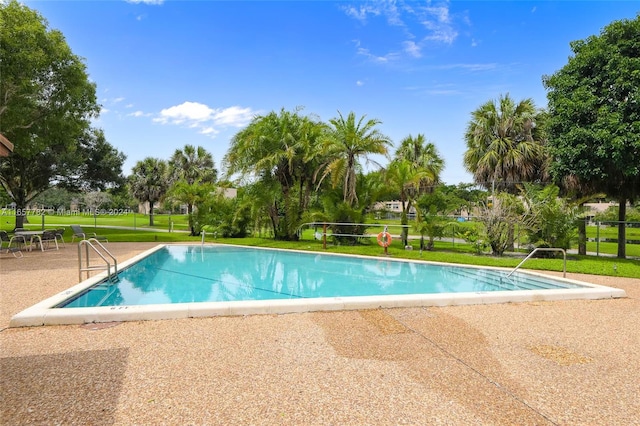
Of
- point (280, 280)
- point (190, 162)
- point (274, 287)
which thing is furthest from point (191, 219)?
point (190, 162)

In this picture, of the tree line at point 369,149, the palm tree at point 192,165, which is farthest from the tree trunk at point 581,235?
the palm tree at point 192,165

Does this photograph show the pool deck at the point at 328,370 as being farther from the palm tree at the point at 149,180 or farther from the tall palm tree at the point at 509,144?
the palm tree at the point at 149,180

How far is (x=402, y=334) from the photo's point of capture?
15.3ft

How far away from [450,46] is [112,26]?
12.2m

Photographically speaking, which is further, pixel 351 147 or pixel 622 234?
pixel 351 147

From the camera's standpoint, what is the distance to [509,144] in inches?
696

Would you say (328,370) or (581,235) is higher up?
(581,235)

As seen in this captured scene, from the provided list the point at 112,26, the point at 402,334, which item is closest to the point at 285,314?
the point at 402,334

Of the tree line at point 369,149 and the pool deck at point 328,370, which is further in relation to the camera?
the tree line at point 369,149

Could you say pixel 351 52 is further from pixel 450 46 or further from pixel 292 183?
pixel 292 183

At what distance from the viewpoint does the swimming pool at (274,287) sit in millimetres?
5375

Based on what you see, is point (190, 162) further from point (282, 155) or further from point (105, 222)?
point (282, 155)

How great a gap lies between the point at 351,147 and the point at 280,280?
26.3 feet

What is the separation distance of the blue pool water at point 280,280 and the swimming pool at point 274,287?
2 cm
